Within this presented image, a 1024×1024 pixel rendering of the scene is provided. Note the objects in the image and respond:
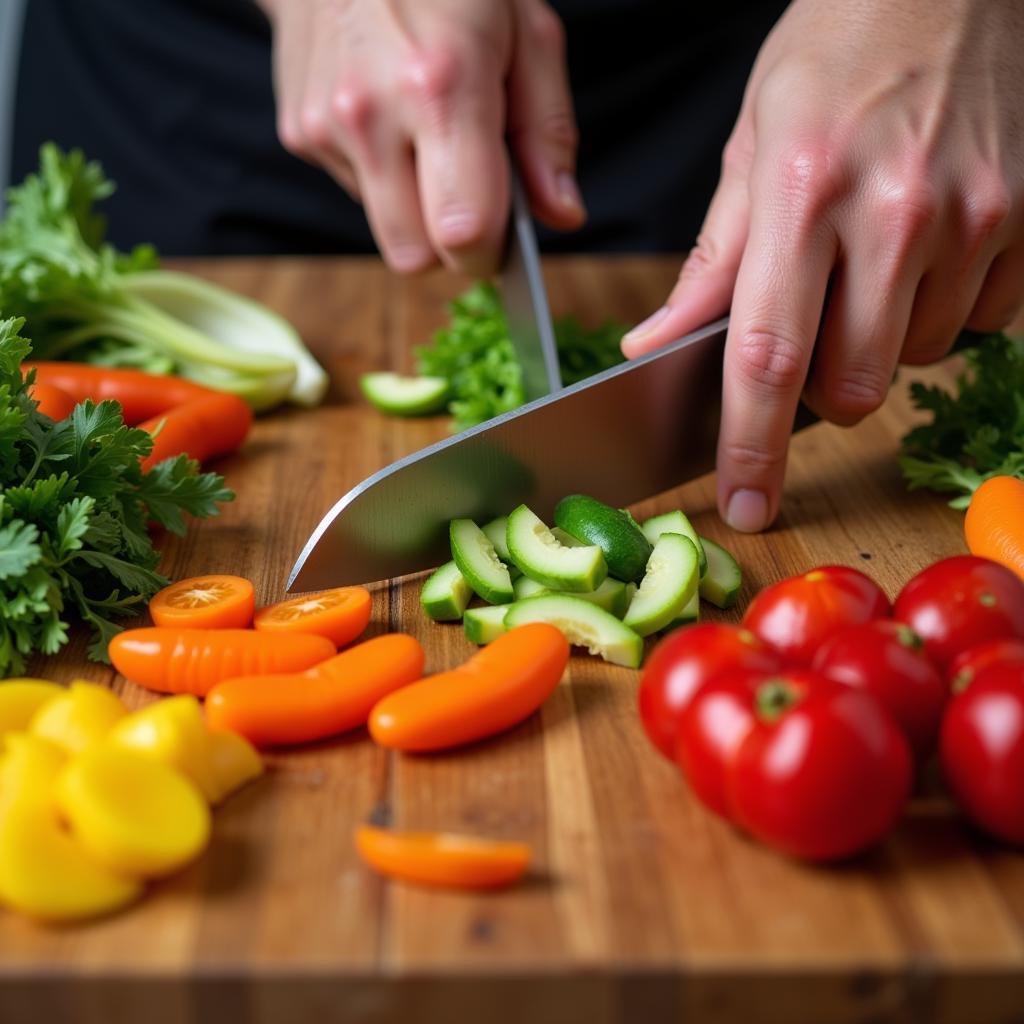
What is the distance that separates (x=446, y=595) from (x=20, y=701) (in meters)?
0.78

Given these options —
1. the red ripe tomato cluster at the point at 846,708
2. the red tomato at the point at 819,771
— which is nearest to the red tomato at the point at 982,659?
the red ripe tomato cluster at the point at 846,708

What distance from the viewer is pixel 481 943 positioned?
5.43 ft

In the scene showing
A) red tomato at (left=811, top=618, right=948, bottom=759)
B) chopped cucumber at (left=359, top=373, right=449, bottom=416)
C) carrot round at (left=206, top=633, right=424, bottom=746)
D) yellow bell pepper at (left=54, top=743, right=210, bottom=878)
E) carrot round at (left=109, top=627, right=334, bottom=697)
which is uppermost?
red tomato at (left=811, top=618, right=948, bottom=759)

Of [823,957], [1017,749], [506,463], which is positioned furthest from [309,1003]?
[506,463]

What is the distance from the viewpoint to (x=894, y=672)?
6.02 ft

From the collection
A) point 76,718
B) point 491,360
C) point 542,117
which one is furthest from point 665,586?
point 542,117

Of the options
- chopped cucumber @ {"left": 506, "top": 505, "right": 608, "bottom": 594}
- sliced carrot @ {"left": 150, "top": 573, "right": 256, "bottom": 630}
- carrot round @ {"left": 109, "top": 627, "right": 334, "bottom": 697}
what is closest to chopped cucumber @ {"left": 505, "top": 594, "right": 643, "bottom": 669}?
chopped cucumber @ {"left": 506, "top": 505, "right": 608, "bottom": 594}

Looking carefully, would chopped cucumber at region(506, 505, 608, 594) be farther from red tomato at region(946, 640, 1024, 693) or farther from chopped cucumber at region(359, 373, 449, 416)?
chopped cucumber at region(359, 373, 449, 416)

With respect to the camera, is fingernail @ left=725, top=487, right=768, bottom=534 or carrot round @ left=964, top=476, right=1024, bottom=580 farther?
fingernail @ left=725, top=487, right=768, bottom=534

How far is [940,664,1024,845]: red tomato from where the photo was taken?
5.65ft

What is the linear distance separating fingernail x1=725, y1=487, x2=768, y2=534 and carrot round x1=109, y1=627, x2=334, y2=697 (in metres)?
1.01

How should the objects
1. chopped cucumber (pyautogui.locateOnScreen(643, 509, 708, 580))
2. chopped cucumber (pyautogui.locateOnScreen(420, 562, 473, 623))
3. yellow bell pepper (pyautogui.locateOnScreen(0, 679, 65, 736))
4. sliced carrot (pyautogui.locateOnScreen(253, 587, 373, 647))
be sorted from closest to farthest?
yellow bell pepper (pyautogui.locateOnScreen(0, 679, 65, 736))
sliced carrot (pyautogui.locateOnScreen(253, 587, 373, 647))
chopped cucumber (pyautogui.locateOnScreen(420, 562, 473, 623))
chopped cucumber (pyautogui.locateOnScreen(643, 509, 708, 580))

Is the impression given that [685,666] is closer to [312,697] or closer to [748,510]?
[312,697]

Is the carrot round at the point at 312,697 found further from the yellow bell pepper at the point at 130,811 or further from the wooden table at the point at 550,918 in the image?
the yellow bell pepper at the point at 130,811
